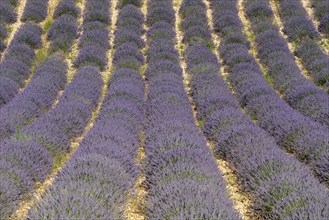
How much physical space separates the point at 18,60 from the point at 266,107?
22.1ft

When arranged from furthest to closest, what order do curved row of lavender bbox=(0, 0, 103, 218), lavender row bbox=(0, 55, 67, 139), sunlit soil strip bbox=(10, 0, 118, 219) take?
lavender row bbox=(0, 55, 67, 139)
curved row of lavender bbox=(0, 0, 103, 218)
sunlit soil strip bbox=(10, 0, 118, 219)

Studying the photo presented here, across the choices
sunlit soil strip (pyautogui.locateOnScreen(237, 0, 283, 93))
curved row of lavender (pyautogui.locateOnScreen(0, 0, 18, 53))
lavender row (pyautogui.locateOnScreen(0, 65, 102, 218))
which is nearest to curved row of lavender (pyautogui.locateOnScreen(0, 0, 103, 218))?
lavender row (pyautogui.locateOnScreen(0, 65, 102, 218))

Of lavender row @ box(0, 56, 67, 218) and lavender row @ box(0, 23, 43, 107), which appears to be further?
lavender row @ box(0, 23, 43, 107)

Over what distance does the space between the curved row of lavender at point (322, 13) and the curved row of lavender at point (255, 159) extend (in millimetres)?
4649

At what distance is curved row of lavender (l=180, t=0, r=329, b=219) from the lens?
4.05 m

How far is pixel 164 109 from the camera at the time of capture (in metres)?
7.77

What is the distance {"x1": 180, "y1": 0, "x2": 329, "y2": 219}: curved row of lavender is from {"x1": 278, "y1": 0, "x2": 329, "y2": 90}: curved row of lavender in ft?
7.42

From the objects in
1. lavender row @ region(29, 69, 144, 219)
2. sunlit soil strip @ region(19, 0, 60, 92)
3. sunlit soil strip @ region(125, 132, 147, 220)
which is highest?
sunlit soil strip @ region(19, 0, 60, 92)

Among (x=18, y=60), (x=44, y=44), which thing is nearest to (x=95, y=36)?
(x=44, y=44)

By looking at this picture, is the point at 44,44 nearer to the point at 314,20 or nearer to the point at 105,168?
the point at 314,20

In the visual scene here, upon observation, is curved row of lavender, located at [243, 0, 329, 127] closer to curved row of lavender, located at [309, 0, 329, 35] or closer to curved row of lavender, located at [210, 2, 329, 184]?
curved row of lavender, located at [210, 2, 329, 184]

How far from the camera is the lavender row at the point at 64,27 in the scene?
1294 cm

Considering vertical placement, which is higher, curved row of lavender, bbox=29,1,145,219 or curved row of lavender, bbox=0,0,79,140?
curved row of lavender, bbox=0,0,79,140

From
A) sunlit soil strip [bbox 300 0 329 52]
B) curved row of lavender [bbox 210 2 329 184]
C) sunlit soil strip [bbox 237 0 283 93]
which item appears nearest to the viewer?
curved row of lavender [bbox 210 2 329 184]
